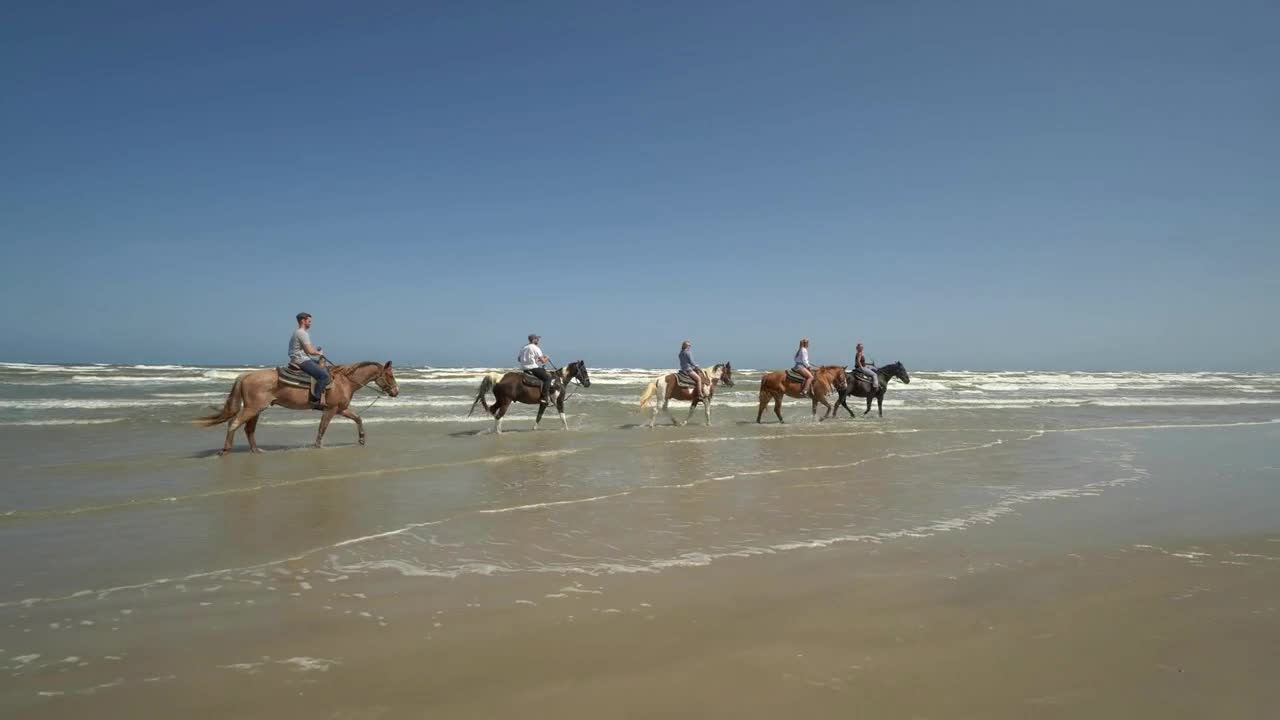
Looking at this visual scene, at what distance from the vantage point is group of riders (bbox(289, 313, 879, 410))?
1177cm

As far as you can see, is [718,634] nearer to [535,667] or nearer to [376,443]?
[535,667]

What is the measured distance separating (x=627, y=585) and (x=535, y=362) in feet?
37.0

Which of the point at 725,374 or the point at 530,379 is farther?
the point at 725,374

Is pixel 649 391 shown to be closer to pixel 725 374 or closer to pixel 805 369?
pixel 725 374

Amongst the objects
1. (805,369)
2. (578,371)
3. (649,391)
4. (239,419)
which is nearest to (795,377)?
(805,369)

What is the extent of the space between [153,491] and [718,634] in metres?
7.99

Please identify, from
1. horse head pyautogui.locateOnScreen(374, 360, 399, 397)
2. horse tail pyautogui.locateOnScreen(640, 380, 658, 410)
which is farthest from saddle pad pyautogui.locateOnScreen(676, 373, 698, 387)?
horse head pyautogui.locateOnScreen(374, 360, 399, 397)

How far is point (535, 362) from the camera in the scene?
50.8ft

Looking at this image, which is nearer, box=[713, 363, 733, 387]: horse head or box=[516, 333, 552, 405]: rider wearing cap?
box=[516, 333, 552, 405]: rider wearing cap

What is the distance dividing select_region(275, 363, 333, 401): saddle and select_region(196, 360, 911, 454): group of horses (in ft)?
0.13

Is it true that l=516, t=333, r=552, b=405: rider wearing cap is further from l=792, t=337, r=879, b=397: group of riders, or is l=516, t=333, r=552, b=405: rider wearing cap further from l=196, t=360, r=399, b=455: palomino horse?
l=792, t=337, r=879, b=397: group of riders

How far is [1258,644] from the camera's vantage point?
3531 millimetres

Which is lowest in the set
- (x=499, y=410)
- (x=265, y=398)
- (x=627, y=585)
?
(x=627, y=585)

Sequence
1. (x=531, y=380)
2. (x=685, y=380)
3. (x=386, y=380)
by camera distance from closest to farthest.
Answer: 1. (x=386, y=380)
2. (x=531, y=380)
3. (x=685, y=380)
